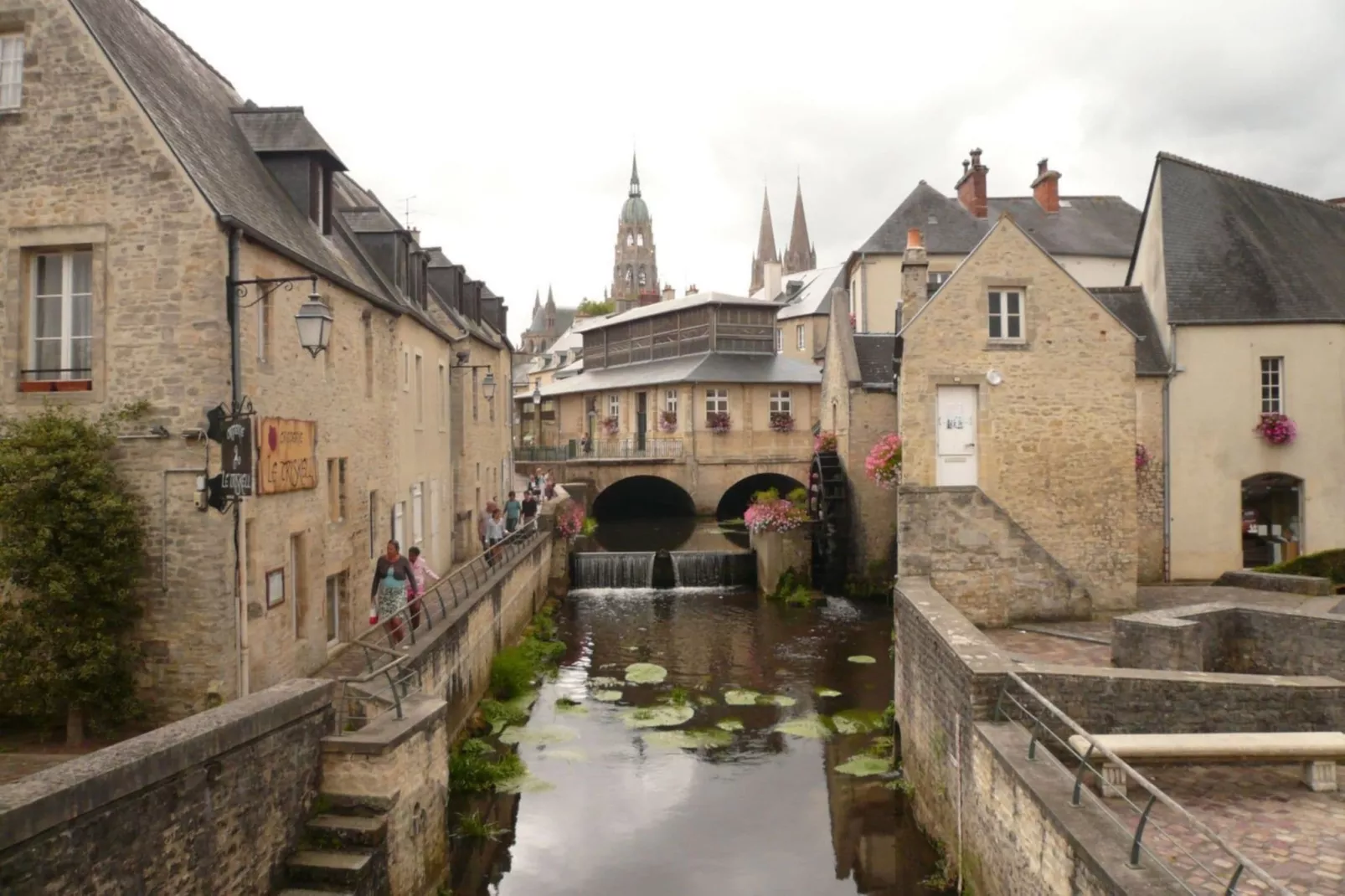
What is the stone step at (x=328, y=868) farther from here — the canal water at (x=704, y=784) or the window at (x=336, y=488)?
the window at (x=336, y=488)

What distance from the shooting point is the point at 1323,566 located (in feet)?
51.5

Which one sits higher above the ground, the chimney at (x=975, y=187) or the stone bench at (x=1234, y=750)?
the chimney at (x=975, y=187)

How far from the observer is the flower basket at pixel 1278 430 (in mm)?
18469

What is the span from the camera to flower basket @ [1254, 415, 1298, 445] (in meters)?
18.5

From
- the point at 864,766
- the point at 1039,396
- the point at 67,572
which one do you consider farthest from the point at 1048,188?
the point at 67,572

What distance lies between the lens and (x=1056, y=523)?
14.9 metres

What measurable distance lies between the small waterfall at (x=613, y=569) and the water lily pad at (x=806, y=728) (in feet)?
37.0

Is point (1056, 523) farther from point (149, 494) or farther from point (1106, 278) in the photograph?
point (1106, 278)

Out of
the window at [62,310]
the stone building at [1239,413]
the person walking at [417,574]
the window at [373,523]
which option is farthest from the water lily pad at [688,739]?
the stone building at [1239,413]

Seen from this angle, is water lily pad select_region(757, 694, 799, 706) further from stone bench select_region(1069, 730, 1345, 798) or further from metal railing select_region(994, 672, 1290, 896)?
stone bench select_region(1069, 730, 1345, 798)

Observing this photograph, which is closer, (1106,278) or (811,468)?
(811,468)

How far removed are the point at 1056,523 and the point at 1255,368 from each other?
693 cm

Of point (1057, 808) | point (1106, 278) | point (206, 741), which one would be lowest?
point (1057, 808)

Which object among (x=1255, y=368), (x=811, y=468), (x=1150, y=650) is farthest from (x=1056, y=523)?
(x=811, y=468)
